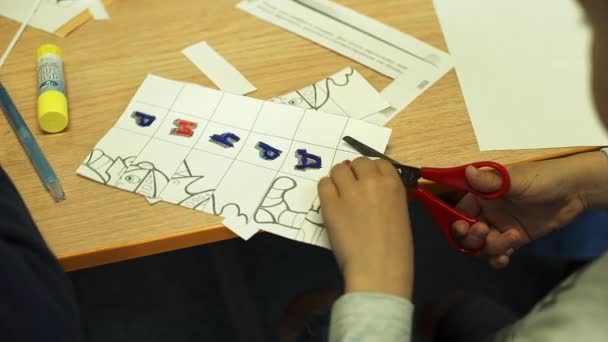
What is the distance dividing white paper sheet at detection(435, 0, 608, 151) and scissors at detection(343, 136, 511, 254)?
2.0 inches

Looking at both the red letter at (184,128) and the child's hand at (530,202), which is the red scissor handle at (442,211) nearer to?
the child's hand at (530,202)

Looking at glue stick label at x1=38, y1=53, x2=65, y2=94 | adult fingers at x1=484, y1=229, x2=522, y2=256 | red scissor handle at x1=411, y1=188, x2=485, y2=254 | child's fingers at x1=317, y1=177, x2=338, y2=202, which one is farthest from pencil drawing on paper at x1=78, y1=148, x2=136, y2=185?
adult fingers at x1=484, y1=229, x2=522, y2=256

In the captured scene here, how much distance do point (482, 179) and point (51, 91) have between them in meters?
0.49

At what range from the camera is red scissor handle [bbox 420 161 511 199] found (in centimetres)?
59

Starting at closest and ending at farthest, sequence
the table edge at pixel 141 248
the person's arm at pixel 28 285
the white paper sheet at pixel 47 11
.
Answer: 1. the person's arm at pixel 28 285
2. the table edge at pixel 141 248
3. the white paper sheet at pixel 47 11

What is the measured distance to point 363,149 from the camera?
0.63 meters

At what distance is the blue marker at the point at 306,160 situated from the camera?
2.04 feet

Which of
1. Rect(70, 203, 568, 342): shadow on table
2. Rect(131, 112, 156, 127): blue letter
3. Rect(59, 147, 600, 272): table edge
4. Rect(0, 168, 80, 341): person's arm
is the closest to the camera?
Rect(0, 168, 80, 341): person's arm

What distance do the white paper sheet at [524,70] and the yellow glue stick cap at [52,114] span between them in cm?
46

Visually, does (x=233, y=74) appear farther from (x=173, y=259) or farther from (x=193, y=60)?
(x=173, y=259)

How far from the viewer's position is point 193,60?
723mm

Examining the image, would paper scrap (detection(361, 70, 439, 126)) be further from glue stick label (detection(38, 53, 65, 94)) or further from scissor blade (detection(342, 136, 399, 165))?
glue stick label (detection(38, 53, 65, 94))

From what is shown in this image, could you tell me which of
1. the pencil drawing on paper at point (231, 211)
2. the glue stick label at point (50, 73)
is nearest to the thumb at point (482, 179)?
the pencil drawing on paper at point (231, 211)

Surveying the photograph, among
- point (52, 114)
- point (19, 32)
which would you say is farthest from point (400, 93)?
point (19, 32)
